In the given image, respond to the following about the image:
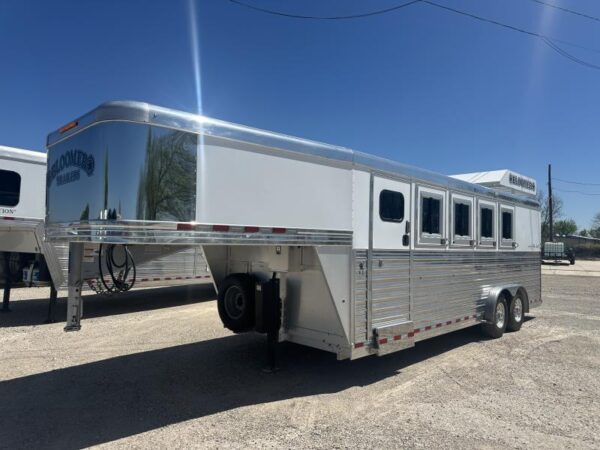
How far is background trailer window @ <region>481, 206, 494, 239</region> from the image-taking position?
7418mm

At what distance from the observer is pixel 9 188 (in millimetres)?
8742

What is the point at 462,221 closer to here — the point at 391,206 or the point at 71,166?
the point at 391,206

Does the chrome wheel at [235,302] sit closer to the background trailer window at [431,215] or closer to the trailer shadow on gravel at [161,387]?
the trailer shadow on gravel at [161,387]

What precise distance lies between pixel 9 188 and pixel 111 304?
11.0ft

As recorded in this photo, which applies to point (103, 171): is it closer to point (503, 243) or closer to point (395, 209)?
point (395, 209)

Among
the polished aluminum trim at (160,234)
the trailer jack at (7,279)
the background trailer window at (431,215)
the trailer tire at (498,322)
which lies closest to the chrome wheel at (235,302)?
the polished aluminum trim at (160,234)

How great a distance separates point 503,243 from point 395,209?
334 centimetres

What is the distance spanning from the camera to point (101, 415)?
4344mm

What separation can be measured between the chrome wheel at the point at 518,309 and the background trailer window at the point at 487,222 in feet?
5.24

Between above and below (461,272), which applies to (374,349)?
below

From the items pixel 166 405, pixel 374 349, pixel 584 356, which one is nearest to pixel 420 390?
pixel 374 349

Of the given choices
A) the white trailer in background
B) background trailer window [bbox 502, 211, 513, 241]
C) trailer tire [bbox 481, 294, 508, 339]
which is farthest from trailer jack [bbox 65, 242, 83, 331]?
background trailer window [bbox 502, 211, 513, 241]

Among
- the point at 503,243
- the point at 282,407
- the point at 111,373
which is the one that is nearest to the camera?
the point at 282,407

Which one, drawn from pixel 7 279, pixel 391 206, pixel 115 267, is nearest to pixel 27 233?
pixel 7 279
